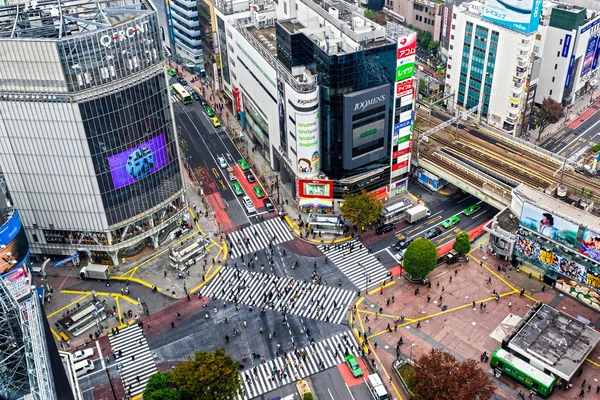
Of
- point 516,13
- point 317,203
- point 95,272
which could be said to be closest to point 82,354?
point 95,272

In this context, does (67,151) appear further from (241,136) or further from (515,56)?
(515,56)

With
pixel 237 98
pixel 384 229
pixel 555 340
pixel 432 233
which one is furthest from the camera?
pixel 237 98

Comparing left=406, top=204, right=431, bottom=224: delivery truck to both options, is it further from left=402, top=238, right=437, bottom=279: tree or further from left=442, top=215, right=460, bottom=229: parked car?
left=402, top=238, right=437, bottom=279: tree

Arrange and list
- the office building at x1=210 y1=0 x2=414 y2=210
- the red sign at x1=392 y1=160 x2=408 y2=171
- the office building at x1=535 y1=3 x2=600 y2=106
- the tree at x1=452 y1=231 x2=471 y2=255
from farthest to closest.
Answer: the office building at x1=535 y1=3 x2=600 y2=106
the red sign at x1=392 y1=160 x2=408 y2=171
the office building at x1=210 y1=0 x2=414 y2=210
the tree at x1=452 y1=231 x2=471 y2=255

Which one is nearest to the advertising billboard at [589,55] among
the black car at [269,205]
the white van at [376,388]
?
the black car at [269,205]

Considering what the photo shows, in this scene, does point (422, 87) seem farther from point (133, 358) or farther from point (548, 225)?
point (133, 358)

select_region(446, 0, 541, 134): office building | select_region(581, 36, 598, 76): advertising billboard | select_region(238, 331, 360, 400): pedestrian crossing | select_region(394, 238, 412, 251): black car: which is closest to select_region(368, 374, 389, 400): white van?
select_region(238, 331, 360, 400): pedestrian crossing
